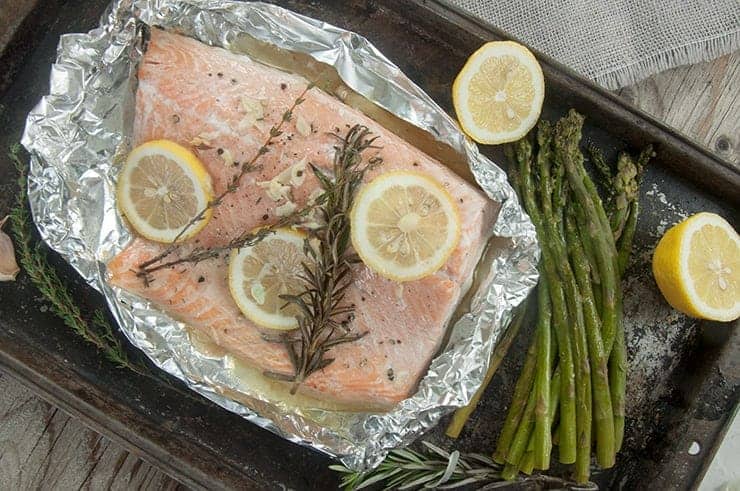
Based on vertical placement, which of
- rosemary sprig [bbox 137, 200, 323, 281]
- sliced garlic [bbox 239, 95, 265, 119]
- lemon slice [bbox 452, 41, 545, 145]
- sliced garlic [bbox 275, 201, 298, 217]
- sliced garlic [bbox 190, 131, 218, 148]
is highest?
lemon slice [bbox 452, 41, 545, 145]

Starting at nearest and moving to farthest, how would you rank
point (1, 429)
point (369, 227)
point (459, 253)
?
point (369, 227) → point (459, 253) → point (1, 429)

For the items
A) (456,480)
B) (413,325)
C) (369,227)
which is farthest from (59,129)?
(456,480)

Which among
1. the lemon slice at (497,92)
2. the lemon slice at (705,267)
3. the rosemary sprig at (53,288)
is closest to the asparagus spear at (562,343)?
the lemon slice at (497,92)

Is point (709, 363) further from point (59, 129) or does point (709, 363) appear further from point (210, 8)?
point (59, 129)

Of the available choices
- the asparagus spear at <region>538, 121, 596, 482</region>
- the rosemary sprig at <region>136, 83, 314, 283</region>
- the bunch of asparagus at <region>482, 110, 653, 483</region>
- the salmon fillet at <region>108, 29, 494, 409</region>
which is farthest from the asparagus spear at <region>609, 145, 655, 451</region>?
the rosemary sprig at <region>136, 83, 314, 283</region>

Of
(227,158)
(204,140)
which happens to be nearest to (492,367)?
(227,158)

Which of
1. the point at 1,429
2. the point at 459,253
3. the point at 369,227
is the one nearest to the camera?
the point at 369,227

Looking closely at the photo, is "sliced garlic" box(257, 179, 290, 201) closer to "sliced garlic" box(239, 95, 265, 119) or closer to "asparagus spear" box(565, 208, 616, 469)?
"sliced garlic" box(239, 95, 265, 119)

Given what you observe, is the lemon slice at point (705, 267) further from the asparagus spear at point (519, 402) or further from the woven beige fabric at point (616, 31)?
the woven beige fabric at point (616, 31)
